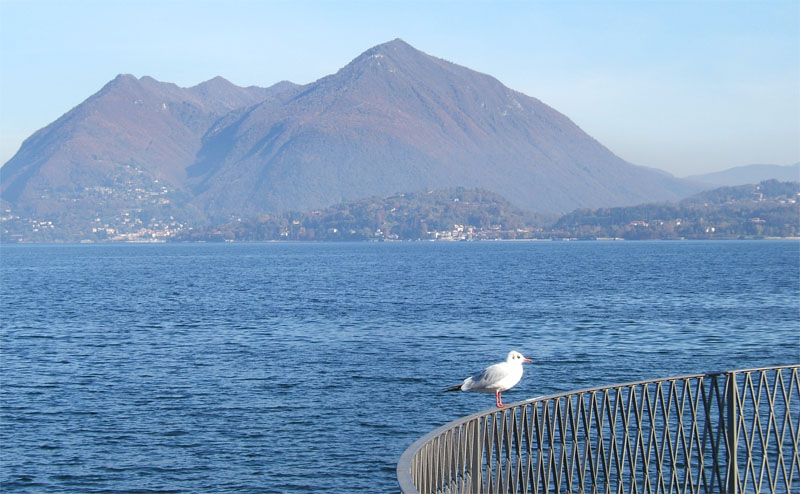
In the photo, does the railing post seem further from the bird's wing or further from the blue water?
the blue water

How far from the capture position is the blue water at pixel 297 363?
24.2 m

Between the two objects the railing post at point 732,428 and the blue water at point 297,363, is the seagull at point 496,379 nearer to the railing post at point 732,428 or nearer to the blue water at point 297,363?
the railing post at point 732,428

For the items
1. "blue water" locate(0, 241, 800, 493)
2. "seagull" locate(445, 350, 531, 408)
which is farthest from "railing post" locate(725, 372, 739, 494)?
"blue water" locate(0, 241, 800, 493)

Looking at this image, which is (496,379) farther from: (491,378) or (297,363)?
(297,363)

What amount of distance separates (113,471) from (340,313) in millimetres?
41367

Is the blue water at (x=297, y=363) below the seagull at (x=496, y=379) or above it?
below

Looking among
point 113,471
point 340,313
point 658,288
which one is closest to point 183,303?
point 340,313

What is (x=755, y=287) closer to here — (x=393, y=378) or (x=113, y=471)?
(x=393, y=378)

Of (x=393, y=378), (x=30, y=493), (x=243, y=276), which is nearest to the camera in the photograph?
(x=30, y=493)

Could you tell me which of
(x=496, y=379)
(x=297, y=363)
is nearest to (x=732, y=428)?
(x=496, y=379)

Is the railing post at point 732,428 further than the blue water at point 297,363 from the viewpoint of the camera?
No

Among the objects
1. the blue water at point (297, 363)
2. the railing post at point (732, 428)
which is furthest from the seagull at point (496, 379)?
the blue water at point (297, 363)

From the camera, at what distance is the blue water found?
2423 centimetres

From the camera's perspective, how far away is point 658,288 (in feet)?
286
